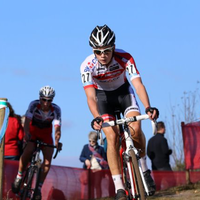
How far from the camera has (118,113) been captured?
768 cm

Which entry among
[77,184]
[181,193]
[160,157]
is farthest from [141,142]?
[160,157]

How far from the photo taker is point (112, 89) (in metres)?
7.81

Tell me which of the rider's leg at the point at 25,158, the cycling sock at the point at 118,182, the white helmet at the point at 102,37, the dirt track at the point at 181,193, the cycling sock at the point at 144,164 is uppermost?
the white helmet at the point at 102,37

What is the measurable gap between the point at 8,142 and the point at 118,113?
11.8ft

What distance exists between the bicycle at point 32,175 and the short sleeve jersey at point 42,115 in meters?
0.37

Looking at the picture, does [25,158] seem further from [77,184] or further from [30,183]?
[77,184]

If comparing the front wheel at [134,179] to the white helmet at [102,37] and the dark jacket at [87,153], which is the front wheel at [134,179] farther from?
the dark jacket at [87,153]

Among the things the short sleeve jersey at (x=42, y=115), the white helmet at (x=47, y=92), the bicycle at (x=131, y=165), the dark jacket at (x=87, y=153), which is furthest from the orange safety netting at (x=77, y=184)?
the bicycle at (x=131, y=165)

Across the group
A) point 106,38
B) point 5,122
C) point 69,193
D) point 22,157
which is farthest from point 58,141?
point 5,122

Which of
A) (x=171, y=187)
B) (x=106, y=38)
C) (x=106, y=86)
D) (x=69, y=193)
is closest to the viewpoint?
(x=106, y=38)

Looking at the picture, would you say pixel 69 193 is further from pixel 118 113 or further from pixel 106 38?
pixel 106 38

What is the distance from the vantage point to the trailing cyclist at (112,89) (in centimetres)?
714

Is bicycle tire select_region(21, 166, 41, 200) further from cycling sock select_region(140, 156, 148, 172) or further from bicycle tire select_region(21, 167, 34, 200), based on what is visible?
cycling sock select_region(140, 156, 148, 172)

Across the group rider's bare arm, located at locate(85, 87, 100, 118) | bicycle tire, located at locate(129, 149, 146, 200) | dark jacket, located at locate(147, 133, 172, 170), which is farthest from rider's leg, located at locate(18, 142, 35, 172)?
bicycle tire, located at locate(129, 149, 146, 200)
